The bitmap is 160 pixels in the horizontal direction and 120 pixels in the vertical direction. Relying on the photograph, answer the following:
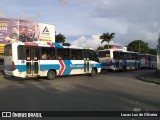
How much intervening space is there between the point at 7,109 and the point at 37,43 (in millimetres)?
13604

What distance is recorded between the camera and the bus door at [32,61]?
76.0ft

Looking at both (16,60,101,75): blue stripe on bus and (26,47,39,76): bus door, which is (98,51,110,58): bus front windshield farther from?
(26,47,39,76): bus door

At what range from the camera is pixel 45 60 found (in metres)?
24.5

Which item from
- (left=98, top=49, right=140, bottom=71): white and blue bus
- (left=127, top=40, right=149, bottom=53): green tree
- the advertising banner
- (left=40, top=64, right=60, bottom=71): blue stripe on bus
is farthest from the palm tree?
(left=40, top=64, right=60, bottom=71): blue stripe on bus

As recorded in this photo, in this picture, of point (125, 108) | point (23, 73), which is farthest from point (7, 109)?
point (23, 73)

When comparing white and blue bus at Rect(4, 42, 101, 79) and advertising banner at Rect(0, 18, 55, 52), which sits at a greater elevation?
advertising banner at Rect(0, 18, 55, 52)

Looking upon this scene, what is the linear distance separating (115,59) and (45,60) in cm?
1620

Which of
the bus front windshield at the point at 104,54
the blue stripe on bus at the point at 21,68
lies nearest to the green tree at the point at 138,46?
the bus front windshield at the point at 104,54

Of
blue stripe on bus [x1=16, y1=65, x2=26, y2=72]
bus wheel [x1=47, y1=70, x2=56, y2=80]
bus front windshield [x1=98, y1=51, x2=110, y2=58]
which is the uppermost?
bus front windshield [x1=98, y1=51, x2=110, y2=58]

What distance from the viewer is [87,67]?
95.7 ft

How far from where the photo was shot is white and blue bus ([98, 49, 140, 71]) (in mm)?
38450

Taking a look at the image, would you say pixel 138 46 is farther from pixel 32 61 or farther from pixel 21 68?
pixel 21 68

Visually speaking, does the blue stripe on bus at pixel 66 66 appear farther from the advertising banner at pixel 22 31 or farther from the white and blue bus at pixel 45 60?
the advertising banner at pixel 22 31

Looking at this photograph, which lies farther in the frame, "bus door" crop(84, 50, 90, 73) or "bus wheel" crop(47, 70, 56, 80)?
"bus door" crop(84, 50, 90, 73)
